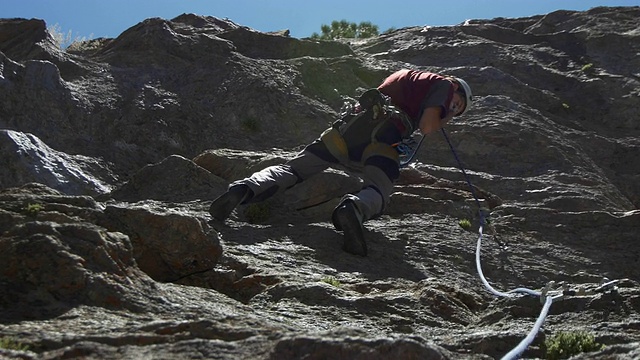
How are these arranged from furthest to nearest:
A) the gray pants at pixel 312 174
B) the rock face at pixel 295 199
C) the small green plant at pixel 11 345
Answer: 1. the gray pants at pixel 312 174
2. the rock face at pixel 295 199
3. the small green plant at pixel 11 345

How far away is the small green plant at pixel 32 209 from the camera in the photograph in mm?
6180

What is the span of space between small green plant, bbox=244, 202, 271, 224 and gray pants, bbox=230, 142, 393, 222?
212 mm

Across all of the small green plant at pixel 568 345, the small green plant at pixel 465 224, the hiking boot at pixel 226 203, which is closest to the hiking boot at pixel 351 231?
the hiking boot at pixel 226 203

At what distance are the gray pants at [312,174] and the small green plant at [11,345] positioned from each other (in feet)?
18.0

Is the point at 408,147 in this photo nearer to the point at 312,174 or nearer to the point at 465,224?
the point at 312,174

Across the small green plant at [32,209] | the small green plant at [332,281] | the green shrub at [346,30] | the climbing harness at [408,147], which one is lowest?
the small green plant at [332,281]

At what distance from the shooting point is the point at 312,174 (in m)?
10.8

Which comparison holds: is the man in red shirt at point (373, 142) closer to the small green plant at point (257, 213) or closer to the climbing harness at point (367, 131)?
the climbing harness at point (367, 131)

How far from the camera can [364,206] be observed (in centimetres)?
961

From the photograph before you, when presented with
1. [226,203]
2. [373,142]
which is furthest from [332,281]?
[373,142]

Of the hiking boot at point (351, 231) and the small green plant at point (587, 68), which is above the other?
the small green plant at point (587, 68)

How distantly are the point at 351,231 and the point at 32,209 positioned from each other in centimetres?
392

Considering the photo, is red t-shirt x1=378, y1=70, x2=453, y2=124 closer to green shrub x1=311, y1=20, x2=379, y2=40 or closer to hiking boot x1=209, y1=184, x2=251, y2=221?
hiking boot x1=209, y1=184, x2=251, y2=221

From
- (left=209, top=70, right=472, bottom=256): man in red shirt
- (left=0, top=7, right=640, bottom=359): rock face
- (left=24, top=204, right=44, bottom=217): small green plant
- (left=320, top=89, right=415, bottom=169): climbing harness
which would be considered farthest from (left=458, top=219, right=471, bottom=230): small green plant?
(left=24, top=204, right=44, bottom=217): small green plant
